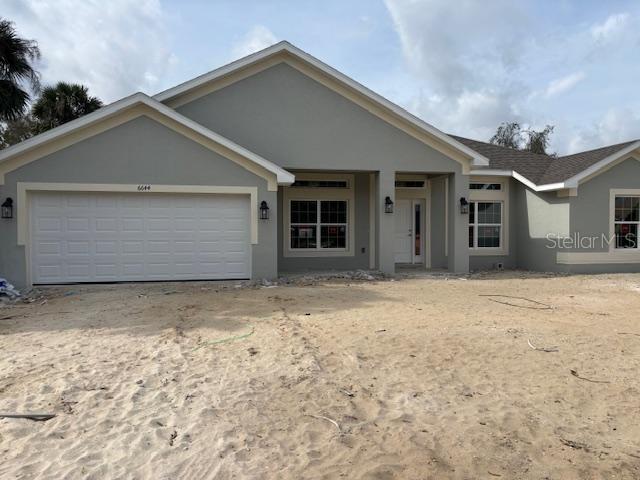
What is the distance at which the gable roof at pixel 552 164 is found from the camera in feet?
48.0

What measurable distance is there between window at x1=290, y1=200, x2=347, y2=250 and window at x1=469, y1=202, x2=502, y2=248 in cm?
442

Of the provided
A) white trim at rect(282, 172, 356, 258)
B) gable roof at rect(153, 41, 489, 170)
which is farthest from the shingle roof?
white trim at rect(282, 172, 356, 258)

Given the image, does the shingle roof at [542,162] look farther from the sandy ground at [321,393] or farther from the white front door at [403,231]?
the sandy ground at [321,393]

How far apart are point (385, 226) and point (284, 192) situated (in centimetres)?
341

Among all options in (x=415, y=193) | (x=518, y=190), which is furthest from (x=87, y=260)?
(x=518, y=190)

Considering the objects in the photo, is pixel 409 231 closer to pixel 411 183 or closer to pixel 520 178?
pixel 411 183

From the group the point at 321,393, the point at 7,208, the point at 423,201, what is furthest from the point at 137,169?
the point at 423,201

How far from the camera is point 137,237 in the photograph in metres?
11.9

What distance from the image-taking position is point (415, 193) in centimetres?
1653

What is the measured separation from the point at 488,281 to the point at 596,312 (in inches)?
175

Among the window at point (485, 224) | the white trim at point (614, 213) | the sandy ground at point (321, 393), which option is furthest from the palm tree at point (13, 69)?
the white trim at point (614, 213)

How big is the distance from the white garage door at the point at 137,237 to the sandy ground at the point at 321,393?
2.85 m

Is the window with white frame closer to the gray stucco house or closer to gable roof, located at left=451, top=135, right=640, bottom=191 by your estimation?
the gray stucco house

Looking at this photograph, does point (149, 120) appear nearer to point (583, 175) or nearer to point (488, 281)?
point (488, 281)
